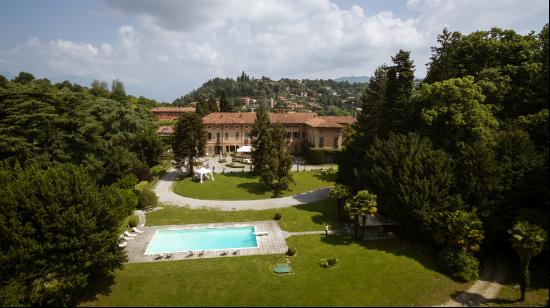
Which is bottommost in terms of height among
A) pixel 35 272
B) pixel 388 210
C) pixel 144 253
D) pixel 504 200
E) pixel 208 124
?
pixel 144 253

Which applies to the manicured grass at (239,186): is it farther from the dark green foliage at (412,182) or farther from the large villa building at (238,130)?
the large villa building at (238,130)

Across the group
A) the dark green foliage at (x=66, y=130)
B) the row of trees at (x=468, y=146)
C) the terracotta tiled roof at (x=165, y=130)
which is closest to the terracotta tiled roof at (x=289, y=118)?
the dark green foliage at (x=66, y=130)

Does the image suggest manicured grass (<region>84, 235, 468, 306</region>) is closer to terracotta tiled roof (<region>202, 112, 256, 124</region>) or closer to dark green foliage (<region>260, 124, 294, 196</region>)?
dark green foliage (<region>260, 124, 294, 196</region>)

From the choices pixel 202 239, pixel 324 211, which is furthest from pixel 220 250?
pixel 324 211

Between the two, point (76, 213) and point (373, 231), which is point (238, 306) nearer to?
point (76, 213)

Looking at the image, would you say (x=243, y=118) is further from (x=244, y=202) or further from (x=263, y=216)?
(x=263, y=216)

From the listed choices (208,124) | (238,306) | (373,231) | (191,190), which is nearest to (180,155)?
(191,190)

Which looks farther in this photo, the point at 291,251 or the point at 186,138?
the point at 186,138
